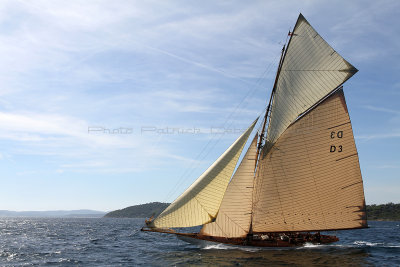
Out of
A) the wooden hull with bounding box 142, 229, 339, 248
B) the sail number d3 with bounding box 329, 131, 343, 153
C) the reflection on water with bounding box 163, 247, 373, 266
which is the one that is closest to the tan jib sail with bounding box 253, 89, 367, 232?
the sail number d3 with bounding box 329, 131, 343, 153

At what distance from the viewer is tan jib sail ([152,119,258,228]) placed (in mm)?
31141

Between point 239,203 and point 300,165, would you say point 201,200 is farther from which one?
point 300,165

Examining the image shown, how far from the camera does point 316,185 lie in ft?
111

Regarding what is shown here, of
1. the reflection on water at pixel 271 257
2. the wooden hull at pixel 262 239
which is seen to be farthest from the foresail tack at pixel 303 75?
the reflection on water at pixel 271 257

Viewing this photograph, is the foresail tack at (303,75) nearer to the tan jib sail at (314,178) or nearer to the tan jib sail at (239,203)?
the tan jib sail at (314,178)

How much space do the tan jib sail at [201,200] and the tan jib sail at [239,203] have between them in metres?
1.69

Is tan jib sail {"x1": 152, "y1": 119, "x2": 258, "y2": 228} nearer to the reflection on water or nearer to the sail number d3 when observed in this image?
the reflection on water

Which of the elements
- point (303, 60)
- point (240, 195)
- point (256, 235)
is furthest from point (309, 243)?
point (303, 60)

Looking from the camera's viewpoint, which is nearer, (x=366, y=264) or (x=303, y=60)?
(x=366, y=264)

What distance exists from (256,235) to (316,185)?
8690 millimetres

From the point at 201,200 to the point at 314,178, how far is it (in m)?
11.3

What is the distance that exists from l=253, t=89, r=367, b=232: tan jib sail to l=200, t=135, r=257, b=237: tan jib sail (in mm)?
1069

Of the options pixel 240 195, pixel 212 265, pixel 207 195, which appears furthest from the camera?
pixel 240 195

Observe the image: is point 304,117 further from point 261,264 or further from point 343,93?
point 261,264
